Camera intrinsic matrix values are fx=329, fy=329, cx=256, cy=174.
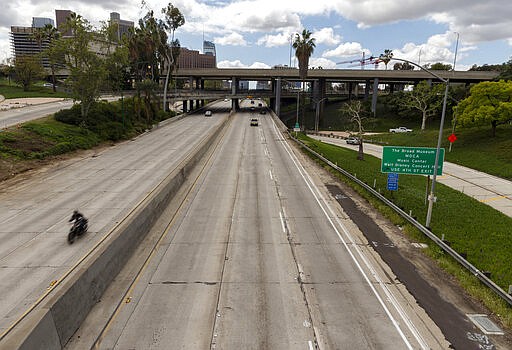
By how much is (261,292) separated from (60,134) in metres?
32.9

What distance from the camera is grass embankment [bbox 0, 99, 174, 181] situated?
27.4 m

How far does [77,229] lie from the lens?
1454 centimetres

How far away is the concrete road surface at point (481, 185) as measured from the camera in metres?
26.0

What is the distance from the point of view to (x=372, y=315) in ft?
34.4

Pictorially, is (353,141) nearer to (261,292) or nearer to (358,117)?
(358,117)

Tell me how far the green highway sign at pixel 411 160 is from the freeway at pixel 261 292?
4.31 m

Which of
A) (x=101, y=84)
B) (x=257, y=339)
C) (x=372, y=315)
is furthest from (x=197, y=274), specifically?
(x=101, y=84)

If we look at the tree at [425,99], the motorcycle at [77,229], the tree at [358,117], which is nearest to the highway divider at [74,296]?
the motorcycle at [77,229]

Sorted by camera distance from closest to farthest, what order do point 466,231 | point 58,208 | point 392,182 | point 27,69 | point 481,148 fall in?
point 466,231
point 58,208
point 392,182
point 481,148
point 27,69

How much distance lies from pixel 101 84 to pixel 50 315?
37.5m

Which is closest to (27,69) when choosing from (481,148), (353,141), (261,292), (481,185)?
(353,141)

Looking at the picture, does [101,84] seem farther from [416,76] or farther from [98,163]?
[416,76]

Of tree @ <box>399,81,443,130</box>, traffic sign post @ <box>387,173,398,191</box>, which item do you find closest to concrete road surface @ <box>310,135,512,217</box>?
traffic sign post @ <box>387,173,398,191</box>

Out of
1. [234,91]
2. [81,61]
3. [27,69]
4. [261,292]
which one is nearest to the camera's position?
[261,292]
